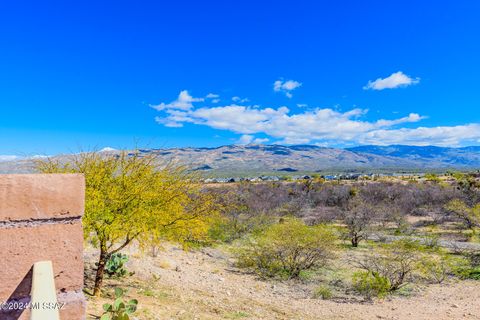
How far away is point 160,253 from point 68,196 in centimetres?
1664

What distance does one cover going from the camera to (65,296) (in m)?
1.98

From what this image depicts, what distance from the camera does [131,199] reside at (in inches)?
392

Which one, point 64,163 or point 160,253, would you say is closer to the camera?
point 64,163

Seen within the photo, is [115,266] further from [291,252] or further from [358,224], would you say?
[358,224]

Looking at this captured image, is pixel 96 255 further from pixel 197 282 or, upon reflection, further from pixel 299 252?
pixel 299 252

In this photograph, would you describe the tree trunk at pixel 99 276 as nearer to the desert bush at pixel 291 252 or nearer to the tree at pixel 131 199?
the tree at pixel 131 199

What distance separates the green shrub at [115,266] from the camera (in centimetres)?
1216

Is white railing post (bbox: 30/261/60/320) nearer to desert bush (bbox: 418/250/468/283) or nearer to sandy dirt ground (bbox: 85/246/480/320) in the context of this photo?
sandy dirt ground (bbox: 85/246/480/320)

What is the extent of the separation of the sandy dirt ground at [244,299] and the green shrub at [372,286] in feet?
1.33

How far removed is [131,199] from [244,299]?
514 cm

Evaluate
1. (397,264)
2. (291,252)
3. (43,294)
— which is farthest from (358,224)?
(43,294)

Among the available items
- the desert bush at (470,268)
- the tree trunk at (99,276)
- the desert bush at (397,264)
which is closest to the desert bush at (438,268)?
the desert bush at (470,268)

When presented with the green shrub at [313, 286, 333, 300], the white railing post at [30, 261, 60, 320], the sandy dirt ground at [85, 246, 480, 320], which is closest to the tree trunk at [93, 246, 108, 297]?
the sandy dirt ground at [85, 246, 480, 320]

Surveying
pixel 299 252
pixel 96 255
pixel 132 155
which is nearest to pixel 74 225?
pixel 132 155
